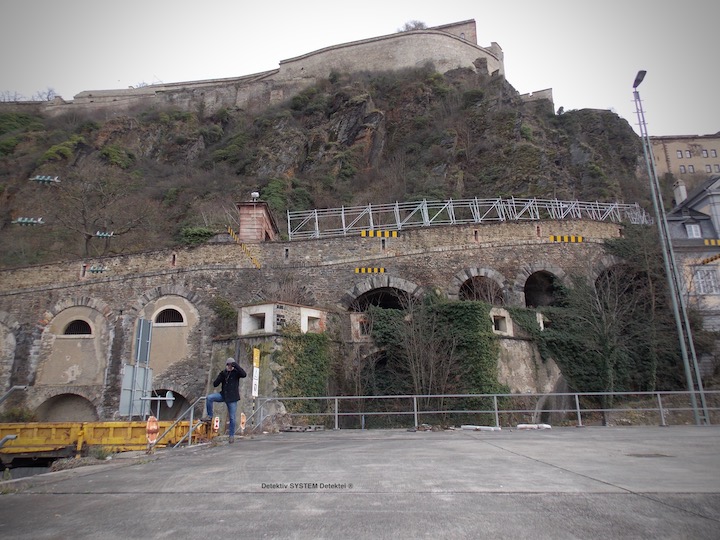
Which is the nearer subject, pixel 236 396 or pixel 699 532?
pixel 699 532

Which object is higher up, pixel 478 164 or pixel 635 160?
pixel 635 160

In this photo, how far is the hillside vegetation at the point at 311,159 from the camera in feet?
107

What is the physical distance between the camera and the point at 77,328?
2233 centimetres

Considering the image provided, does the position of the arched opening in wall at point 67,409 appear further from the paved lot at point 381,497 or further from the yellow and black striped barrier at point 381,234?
the paved lot at point 381,497

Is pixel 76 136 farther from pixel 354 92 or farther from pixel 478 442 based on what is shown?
pixel 478 442

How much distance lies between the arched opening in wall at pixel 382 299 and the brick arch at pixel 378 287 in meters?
0.23

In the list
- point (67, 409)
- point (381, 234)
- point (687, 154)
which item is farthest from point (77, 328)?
point (687, 154)

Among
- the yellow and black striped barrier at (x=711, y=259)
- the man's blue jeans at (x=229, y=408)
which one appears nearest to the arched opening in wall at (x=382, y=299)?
the man's blue jeans at (x=229, y=408)

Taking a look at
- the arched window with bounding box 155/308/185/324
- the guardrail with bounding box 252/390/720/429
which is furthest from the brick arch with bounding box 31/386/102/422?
the guardrail with bounding box 252/390/720/429

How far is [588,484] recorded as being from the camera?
472cm

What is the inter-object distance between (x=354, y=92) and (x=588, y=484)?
41344 mm

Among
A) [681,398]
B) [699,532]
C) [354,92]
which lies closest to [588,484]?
[699,532]

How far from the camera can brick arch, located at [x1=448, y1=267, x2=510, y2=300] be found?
21.2 m

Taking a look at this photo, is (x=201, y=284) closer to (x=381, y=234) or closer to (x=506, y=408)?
(x=381, y=234)
